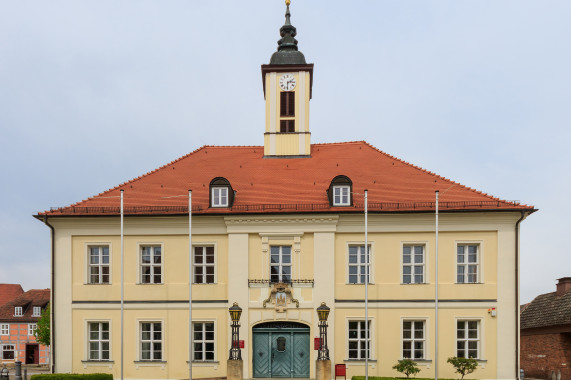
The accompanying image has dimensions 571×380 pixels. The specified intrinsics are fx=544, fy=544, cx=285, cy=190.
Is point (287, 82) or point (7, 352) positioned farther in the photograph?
point (7, 352)

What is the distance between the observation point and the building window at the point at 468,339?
79.3 ft

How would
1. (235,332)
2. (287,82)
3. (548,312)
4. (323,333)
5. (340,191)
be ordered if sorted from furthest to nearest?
(548,312) < (287,82) < (340,191) < (235,332) < (323,333)

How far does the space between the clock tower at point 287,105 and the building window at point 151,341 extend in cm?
1049

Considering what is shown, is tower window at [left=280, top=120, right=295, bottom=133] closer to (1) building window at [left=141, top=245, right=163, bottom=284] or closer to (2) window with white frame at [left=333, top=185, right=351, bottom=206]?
(2) window with white frame at [left=333, top=185, right=351, bottom=206]

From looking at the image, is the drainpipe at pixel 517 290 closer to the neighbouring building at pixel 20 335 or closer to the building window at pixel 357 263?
the building window at pixel 357 263

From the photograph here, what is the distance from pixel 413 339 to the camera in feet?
79.5

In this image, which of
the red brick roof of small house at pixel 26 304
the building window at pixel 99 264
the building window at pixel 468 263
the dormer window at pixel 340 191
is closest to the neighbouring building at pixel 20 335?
the red brick roof of small house at pixel 26 304

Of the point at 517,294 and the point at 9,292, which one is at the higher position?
the point at 517,294

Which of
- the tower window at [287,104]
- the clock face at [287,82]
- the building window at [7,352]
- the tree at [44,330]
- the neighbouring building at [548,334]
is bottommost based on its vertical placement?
the building window at [7,352]

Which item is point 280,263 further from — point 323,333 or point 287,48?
point 287,48

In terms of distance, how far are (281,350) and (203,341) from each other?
3.56 meters

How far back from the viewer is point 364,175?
26.7 meters

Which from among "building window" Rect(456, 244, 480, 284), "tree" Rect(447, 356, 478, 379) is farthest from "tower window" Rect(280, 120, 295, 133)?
"tree" Rect(447, 356, 478, 379)

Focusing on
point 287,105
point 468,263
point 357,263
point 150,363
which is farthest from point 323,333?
point 287,105
